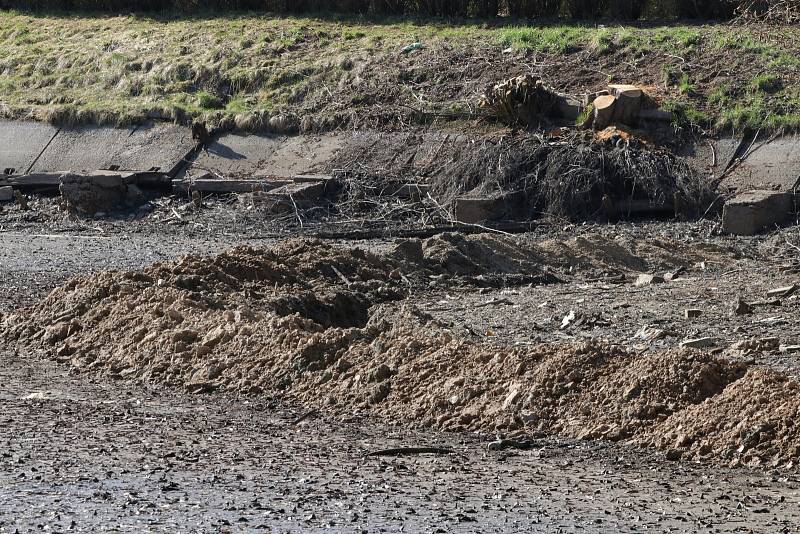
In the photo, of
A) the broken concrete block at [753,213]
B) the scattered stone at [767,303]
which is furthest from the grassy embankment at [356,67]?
the scattered stone at [767,303]

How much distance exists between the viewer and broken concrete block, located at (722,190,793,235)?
15766 millimetres

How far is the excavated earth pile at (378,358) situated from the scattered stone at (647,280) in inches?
36.9

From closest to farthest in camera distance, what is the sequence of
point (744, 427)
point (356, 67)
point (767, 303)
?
1. point (744, 427)
2. point (767, 303)
3. point (356, 67)

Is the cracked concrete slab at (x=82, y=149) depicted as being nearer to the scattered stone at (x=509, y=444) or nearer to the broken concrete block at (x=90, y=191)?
the broken concrete block at (x=90, y=191)

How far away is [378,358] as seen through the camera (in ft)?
29.9

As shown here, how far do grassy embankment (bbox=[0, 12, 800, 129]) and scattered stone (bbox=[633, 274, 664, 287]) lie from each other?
6.27m

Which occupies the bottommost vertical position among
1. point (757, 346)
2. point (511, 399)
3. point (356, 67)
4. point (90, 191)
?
point (90, 191)

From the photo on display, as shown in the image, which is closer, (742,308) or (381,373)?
(381,373)

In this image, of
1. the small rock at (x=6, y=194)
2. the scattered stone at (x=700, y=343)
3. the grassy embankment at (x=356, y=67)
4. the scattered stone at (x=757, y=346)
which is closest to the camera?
the scattered stone at (x=757, y=346)

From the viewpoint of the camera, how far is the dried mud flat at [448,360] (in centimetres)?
730

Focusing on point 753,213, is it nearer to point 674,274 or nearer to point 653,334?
point 674,274

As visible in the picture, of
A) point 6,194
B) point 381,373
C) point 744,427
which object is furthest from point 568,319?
point 6,194

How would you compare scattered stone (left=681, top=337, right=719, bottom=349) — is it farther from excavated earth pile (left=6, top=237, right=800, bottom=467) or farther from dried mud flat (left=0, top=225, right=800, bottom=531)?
excavated earth pile (left=6, top=237, right=800, bottom=467)

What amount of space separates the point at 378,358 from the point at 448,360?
0.52 metres
